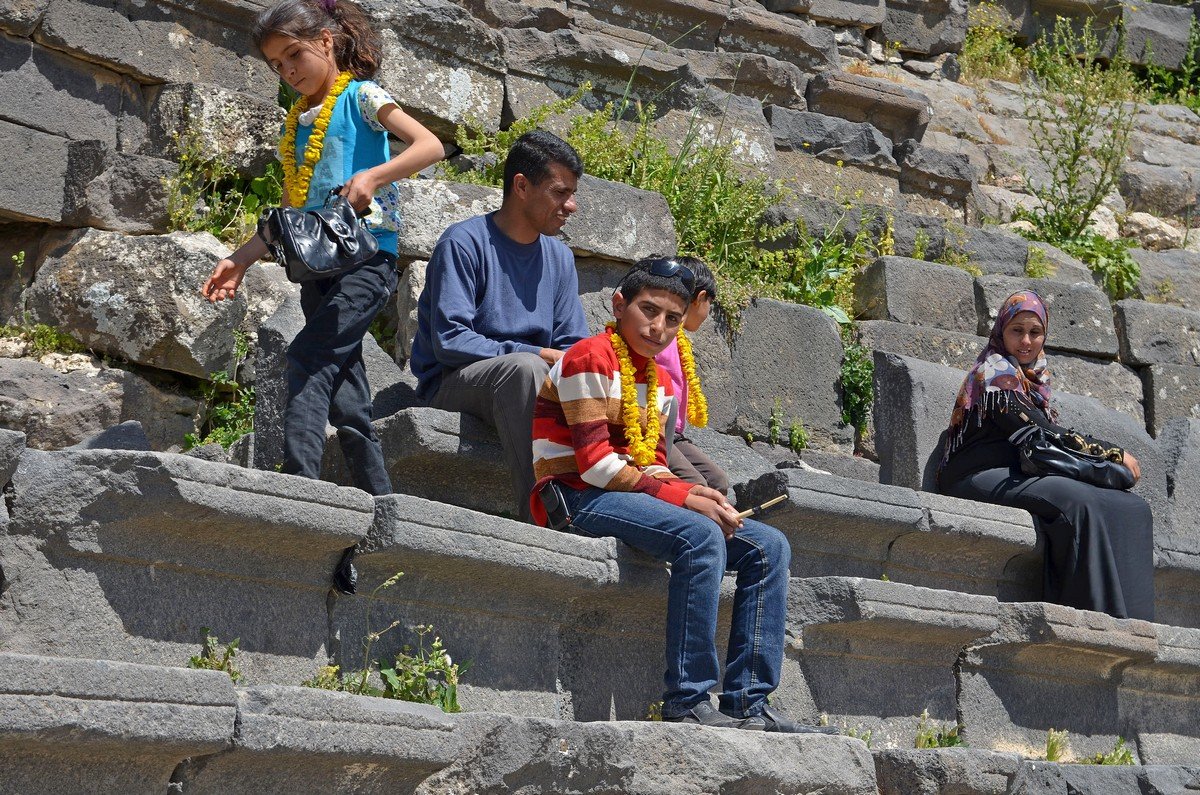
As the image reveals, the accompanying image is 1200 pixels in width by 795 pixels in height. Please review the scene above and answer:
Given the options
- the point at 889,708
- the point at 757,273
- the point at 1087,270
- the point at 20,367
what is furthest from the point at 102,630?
the point at 1087,270

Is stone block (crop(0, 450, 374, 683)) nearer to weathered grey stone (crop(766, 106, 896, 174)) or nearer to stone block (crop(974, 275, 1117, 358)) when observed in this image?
stone block (crop(974, 275, 1117, 358))

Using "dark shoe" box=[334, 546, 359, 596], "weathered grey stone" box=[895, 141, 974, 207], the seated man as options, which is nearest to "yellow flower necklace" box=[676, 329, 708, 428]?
the seated man

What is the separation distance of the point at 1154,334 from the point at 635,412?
4.78m

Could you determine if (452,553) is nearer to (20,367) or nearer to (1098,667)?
(20,367)

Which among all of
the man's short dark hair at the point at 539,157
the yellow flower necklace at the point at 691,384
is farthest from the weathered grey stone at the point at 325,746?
the man's short dark hair at the point at 539,157

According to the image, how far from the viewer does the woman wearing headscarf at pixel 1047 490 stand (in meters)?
5.61

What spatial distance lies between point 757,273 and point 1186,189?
14.7ft

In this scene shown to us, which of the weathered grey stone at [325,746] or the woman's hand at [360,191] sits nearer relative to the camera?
the weathered grey stone at [325,746]

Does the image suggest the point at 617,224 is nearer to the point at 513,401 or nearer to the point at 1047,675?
the point at 513,401

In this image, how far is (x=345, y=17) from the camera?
468 centimetres

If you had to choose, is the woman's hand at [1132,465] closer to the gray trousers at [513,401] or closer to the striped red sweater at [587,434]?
the striped red sweater at [587,434]

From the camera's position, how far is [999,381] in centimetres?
589

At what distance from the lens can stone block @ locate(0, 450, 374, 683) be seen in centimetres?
325

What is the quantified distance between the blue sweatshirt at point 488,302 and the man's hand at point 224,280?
28.7 inches
